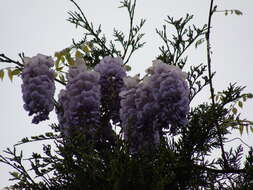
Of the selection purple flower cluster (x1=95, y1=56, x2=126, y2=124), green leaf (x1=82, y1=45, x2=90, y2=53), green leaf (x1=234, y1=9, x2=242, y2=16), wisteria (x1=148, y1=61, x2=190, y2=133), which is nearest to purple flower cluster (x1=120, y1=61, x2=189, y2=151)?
wisteria (x1=148, y1=61, x2=190, y2=133)

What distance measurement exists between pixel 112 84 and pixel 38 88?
0.46 metres

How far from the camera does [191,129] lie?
7.56 ft

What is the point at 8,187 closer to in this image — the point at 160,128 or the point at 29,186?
the point at 29,186

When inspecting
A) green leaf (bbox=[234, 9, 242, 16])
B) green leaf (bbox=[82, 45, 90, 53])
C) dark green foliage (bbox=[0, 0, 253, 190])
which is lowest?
dark green foliage (bbox=[0, 0, 253, 190])

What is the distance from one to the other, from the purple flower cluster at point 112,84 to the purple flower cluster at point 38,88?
0.32 m

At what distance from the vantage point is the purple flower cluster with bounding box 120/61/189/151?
80.7 inches

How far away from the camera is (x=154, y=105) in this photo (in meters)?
2.09

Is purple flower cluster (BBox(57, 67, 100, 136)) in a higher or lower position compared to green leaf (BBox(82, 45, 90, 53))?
lower

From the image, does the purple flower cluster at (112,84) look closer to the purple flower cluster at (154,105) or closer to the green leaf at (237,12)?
the purple flower cluster at (154,105)

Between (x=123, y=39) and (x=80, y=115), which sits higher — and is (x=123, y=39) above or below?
above

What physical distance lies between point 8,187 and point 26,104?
920 millimetres

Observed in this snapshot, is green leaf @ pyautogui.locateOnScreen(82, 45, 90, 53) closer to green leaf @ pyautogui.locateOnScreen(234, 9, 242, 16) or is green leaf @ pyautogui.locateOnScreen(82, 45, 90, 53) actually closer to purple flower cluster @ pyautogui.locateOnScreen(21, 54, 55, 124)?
purple flower cluster @ pyautogui.locateOnScreen(21, 54, 55, 124)

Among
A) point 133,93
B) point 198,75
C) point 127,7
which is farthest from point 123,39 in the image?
point 133,93

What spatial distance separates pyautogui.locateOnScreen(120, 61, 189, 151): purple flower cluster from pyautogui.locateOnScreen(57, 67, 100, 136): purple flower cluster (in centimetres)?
16
